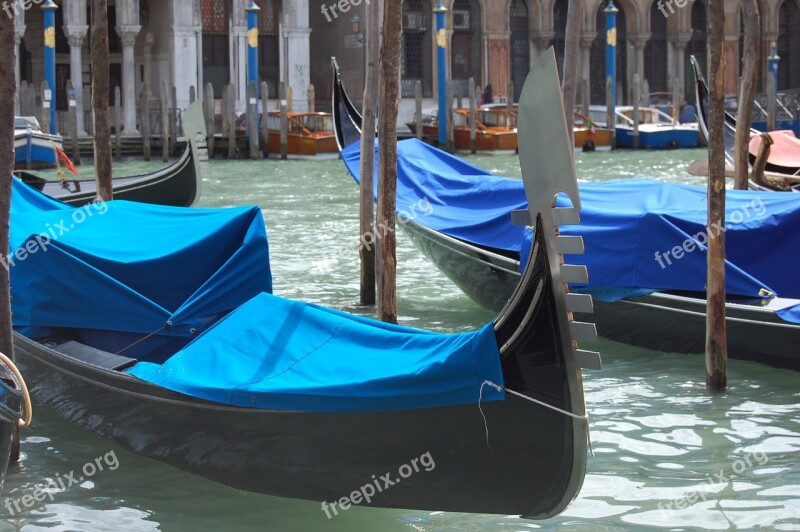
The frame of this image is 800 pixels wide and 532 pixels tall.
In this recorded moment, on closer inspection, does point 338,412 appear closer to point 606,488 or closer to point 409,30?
point 606,488

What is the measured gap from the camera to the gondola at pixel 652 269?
14.3ft

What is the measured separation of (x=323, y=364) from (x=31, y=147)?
407 inches

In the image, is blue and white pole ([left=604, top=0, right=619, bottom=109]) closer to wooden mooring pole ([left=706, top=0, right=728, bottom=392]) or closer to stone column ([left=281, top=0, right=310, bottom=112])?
stone column ([left=281, top=0, right=310, bottom=112])

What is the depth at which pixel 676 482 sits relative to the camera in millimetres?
3293

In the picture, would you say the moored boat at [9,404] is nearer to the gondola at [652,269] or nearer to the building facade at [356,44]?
the gondola at [652,269]

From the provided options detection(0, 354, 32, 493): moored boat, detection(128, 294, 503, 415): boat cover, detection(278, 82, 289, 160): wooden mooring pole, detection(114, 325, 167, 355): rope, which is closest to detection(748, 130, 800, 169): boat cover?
detection(114, 325, 167, 355): rope

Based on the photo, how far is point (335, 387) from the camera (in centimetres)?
281

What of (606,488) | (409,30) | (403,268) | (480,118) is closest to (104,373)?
(606,488)

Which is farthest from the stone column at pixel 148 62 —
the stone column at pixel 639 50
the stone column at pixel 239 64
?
the stone column at pixel 639 50

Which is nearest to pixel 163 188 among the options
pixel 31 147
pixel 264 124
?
pixel 31 147

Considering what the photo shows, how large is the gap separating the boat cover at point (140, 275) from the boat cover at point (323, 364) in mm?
480

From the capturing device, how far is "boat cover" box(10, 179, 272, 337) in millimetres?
3875

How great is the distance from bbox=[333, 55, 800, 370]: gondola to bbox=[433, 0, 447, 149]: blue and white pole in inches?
381

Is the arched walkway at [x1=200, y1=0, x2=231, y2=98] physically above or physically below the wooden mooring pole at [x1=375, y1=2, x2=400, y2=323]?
above
